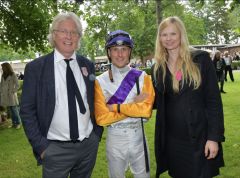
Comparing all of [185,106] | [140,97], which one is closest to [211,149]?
[185,106]

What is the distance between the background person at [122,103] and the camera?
368 cm

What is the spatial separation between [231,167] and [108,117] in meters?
3.36

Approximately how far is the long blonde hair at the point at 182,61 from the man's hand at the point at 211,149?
56 cm

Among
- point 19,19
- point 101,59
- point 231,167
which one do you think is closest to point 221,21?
point 101,59

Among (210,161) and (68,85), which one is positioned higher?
(68,85)

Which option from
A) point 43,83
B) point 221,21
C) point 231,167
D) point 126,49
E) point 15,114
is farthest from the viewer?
point 221,21

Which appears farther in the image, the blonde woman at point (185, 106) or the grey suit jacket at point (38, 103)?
the blonde woman at point (185, 106)

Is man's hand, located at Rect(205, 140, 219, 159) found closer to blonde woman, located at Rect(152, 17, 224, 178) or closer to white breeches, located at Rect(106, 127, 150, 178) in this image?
blonde woman, located at Rect(152, 17, 224, 178)

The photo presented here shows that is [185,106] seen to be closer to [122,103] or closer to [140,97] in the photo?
[140,97]

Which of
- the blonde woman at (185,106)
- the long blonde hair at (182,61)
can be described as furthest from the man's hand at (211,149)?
the long blonde hair at (182,61)

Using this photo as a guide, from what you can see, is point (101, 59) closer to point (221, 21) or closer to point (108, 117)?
point (221, 21)

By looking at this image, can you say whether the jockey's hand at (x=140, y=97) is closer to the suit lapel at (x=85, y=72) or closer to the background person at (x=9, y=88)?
the suit lapel at (x=85, y=72)

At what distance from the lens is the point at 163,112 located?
3600 millimetres

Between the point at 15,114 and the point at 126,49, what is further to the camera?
the point at 15,114
